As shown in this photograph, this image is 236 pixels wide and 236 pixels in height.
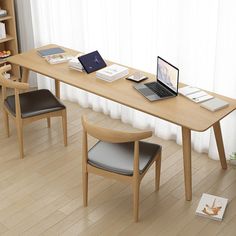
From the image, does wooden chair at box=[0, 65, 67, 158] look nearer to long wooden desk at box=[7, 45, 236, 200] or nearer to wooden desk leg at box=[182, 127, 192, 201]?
long wooden desk at box=[7, 45, 236, 200]

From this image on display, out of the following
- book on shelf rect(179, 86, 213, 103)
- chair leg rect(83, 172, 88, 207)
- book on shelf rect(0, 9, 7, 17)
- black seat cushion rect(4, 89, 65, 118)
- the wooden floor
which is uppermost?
book on shelf rect(0, 9, 7, 17)

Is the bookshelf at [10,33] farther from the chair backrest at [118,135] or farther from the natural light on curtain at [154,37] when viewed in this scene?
the chair backrest at [118,135]

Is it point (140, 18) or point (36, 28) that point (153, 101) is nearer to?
point (140, 18)

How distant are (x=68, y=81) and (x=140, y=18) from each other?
2.88 ft

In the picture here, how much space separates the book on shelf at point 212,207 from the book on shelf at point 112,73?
1138mm

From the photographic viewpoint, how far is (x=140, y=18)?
4.44 m

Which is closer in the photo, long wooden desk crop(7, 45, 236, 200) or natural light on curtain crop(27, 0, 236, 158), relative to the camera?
long wooden desk crop(7, 45, 236, 200)

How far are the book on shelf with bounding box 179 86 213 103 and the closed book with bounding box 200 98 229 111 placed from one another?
5 centimetres

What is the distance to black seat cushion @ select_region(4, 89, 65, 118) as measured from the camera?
A: 4.29 m

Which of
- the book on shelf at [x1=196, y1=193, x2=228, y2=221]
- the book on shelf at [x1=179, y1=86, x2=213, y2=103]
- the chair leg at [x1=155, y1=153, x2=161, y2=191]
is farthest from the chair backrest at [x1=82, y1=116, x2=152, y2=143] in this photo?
the book on shelf at [x1=196, y1=193, x2=228, y2=221]

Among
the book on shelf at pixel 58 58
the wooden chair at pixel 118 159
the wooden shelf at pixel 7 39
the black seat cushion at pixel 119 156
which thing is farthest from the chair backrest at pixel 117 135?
the wooden shelf at pixel 7 39

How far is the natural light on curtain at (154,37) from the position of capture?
13.0 ft

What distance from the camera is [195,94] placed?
3.79 metres

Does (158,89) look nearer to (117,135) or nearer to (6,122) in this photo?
(117,135)
